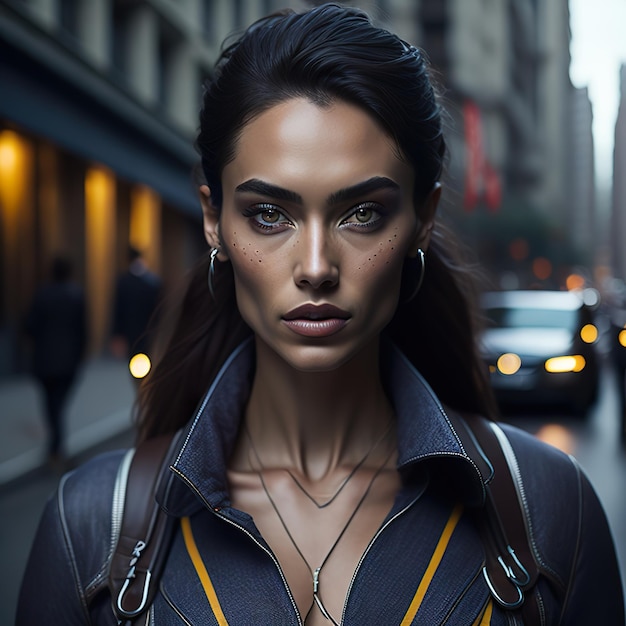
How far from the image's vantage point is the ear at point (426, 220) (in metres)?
2.11

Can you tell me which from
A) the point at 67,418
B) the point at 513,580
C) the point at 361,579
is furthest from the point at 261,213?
the point at 67,418

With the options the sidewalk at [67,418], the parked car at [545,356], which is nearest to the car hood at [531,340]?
the parked car at [545,356]

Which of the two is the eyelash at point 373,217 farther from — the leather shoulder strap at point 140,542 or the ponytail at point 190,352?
the leather shoulder strap at point 140,542

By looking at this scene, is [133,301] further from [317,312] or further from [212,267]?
[317,312]

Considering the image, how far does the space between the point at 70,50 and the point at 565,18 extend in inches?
5813

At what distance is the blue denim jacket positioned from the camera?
189 centimetres

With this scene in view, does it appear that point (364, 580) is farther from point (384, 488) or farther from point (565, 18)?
point (565, 18)

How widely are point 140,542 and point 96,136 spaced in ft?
56.4

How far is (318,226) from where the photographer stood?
1.92 metres

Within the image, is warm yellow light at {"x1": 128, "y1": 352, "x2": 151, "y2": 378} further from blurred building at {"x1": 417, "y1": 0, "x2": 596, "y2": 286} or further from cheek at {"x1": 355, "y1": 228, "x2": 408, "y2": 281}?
blurred building at {"x1": 417, "y1": 0, "x2": 596, "y2": 286}

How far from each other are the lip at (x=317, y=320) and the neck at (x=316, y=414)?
10.5 inches

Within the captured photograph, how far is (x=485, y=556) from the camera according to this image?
195 centimetres

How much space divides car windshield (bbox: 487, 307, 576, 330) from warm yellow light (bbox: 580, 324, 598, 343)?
5.7 inches

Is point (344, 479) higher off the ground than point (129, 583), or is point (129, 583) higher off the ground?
point (344, 479)
